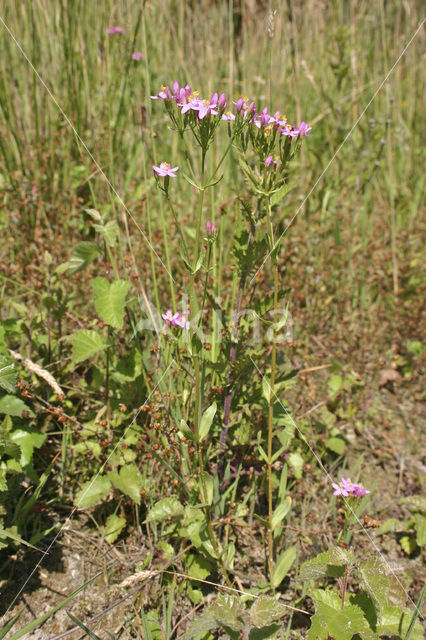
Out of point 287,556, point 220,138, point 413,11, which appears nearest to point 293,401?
point 287,556

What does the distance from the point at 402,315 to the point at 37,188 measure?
209 cm

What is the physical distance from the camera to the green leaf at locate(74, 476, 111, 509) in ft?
5.08

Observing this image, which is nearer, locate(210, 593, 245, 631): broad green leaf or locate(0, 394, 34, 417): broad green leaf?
locate(210, 593, 245, 631): broad green leaf

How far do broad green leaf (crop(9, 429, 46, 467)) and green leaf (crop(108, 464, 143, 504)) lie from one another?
0.25 metres

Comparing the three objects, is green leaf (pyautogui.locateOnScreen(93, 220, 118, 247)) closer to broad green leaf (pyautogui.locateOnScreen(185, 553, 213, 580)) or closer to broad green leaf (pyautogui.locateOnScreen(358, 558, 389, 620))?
broad green leaf (pyautogui.locateOnScreen(185, 553, 213, 580))

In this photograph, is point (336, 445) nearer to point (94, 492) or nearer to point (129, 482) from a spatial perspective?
point (129, 482)

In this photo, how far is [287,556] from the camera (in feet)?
4.91

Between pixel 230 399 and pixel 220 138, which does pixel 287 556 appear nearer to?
pixel 230 399

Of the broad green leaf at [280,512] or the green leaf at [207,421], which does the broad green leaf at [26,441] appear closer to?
the green leaf at [207,421]

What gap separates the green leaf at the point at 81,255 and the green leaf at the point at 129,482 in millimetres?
724

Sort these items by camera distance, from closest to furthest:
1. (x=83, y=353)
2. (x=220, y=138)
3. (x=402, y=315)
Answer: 1. (x=83, y=353)
2. (x=402, y=315)
3. (x=220, y=138)

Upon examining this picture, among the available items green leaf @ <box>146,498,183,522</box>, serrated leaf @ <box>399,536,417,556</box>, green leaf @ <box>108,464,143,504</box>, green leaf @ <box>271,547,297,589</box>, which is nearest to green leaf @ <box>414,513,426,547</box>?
serrated leaf @ <box>399,536,417,556</box>

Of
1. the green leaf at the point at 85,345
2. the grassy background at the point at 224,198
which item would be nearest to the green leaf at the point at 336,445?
the grassy background at the point at 224,198

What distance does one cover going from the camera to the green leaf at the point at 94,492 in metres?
1.55
